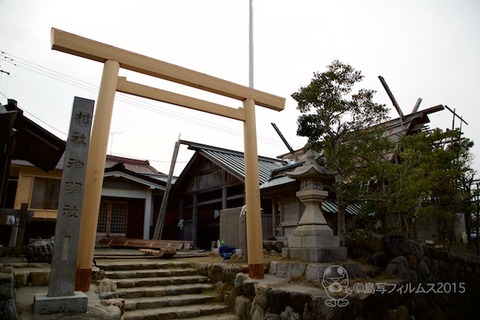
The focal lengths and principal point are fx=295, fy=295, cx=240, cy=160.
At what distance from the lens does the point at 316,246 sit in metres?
6.61

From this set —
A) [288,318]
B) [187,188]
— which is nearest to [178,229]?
[187,188]

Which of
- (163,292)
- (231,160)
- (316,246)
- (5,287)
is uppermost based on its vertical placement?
(231,160)

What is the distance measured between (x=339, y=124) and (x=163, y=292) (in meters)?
6.34

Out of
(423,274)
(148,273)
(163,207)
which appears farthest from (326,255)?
(163,207)

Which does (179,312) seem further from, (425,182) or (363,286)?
(425,182)

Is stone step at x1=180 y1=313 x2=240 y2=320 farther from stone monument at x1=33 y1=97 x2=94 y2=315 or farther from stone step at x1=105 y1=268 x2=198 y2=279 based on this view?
stone monument at x1=33 y1=97 x2=94 y2=315

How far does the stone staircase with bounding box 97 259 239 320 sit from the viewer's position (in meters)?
5.62

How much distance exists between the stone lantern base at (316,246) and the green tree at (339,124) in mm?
1364

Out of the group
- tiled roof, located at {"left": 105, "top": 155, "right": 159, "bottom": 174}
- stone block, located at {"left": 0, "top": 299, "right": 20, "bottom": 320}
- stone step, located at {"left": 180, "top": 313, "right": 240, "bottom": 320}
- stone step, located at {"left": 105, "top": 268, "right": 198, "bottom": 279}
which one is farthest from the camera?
tiled roof, located at {"left": 105, "top": 155, "right": 159, "bottom": 174}

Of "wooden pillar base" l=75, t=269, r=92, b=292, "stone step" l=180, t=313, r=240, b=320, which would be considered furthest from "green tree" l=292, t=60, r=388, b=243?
"wooden pillar base" l=75, t=269, r=92, b=292

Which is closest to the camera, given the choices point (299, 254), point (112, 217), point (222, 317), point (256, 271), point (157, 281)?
point (222, 317)

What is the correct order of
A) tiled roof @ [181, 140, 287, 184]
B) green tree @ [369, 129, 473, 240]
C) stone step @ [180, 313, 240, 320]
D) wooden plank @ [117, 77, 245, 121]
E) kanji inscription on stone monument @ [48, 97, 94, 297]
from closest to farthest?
kanji inscription on stone monument @ [48, 97, 94, 297] < stone step @ [180, 313, 240, 320] < wooden plank @ [117, 77, 245, 121] < green tree @ [369, 129, 473, 240] < tiled roof @ [181, 140, 287, 184]

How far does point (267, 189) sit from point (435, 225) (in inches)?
429

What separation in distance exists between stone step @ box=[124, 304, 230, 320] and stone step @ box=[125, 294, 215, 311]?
11 centimetres
